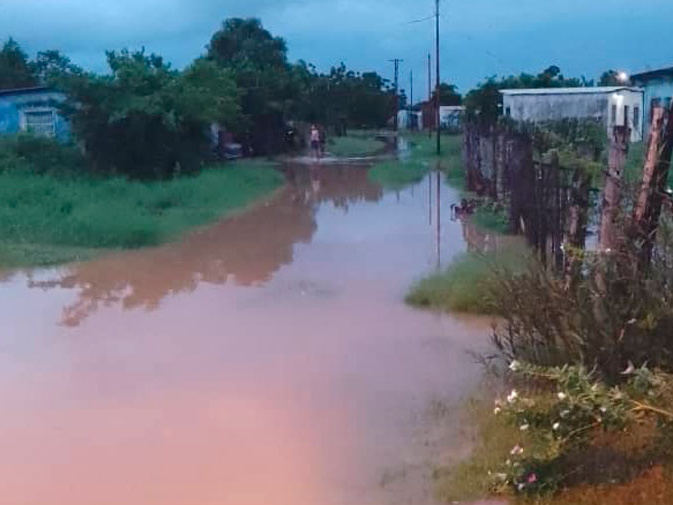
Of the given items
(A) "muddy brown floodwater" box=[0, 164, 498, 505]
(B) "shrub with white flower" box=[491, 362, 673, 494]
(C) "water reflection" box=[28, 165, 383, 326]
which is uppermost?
(B) "shrub with white flower" box=[491, 362, 673, 494]

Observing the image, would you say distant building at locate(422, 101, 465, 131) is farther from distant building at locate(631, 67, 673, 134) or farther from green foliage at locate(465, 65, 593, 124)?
distant building at locate(631, 67, 673, 134)

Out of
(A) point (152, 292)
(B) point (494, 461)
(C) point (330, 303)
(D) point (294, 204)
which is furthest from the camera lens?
(D) point (294, 204)

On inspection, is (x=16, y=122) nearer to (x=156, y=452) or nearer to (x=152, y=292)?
(x=152, y=292)

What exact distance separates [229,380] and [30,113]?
22.1 m

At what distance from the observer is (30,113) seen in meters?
27.7

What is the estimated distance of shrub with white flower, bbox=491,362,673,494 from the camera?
15.3 ft

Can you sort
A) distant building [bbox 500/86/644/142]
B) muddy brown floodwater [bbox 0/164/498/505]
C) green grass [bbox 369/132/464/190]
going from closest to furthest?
muddy brown floodwater [bbox 0/164/498/505]
green grass [bbox 369/132/464/190]
distant building [bbox 500/86/644/142]

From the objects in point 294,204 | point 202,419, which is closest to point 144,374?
point 202,419

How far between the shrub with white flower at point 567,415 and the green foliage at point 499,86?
29.5 meters

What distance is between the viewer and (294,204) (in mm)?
20938

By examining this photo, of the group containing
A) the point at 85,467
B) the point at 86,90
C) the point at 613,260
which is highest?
the point at 86,90

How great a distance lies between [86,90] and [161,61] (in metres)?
3.90

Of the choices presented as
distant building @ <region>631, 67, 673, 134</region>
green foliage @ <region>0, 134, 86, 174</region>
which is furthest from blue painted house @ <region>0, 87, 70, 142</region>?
distant building @ <region>631, 67, 673, 134</region>

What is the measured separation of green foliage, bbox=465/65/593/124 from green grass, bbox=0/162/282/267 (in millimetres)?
15067
